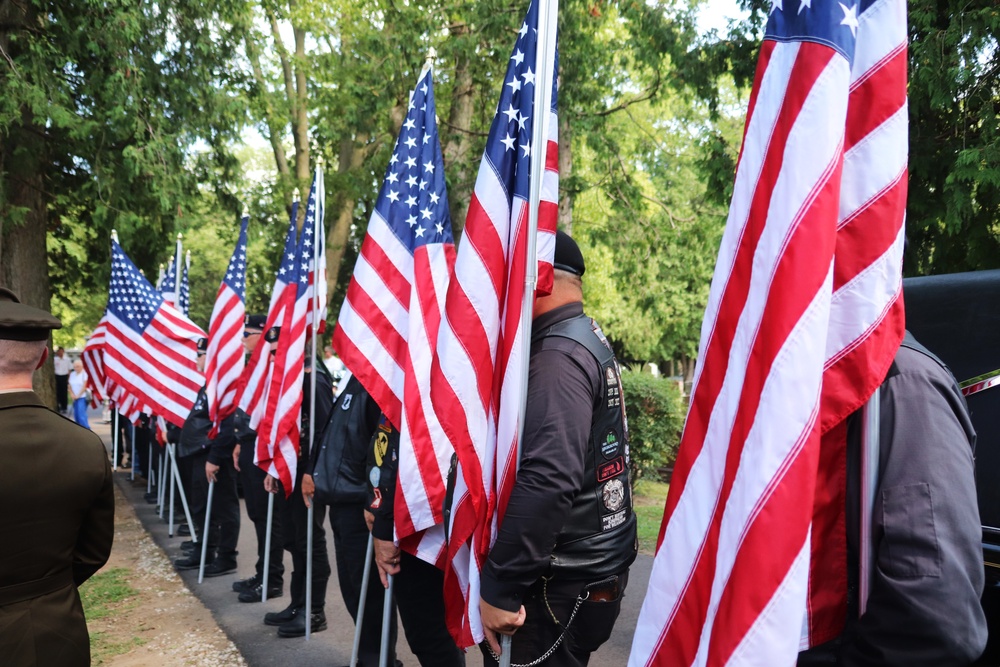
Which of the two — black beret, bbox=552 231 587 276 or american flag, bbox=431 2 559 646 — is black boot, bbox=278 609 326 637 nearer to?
american flag, bbox=431 2 559 646

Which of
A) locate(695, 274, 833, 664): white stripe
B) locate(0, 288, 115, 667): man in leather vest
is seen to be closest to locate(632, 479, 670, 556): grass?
locate(0, 288, 115, 667): man in leather vest

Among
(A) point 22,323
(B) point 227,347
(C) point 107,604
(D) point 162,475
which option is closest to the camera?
(A) point 22,323

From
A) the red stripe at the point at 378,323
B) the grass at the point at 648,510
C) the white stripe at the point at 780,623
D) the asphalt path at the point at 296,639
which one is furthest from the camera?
the grass at the point at 648,510

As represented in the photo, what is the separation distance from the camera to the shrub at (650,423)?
468 inches

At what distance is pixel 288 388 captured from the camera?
6.47m

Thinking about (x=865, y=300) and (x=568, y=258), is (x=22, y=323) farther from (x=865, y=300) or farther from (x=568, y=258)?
(x=865, y=300)

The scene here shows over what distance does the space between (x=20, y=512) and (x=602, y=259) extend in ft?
68.0

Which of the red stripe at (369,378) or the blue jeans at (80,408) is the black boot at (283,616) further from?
the blue jeans at (80,408)

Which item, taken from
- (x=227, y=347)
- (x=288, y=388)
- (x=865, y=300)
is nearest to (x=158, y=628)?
(x=288, y=388)

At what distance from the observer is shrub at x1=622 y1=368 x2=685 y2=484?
11.9 meters

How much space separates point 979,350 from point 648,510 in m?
7.91

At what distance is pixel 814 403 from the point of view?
181 cm

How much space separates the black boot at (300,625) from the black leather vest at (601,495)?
3795 mm

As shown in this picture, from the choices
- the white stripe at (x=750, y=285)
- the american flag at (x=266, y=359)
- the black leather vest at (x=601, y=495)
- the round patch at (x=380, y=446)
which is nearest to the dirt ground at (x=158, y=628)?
the american flag at (x=266, y=359)
